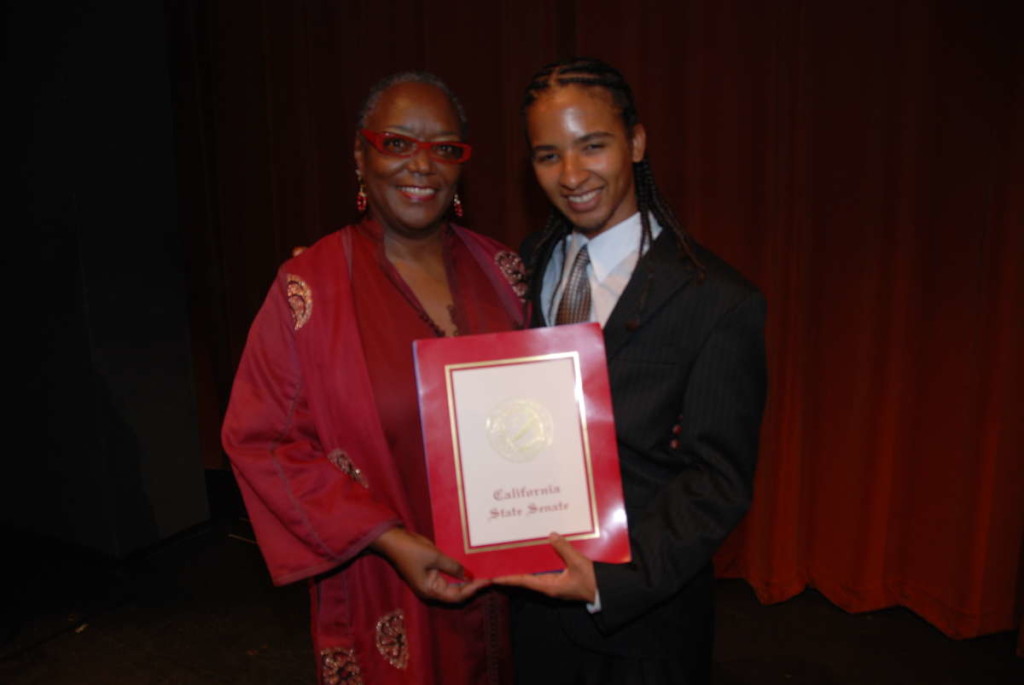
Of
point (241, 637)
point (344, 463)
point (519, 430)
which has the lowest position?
point (241, 637)

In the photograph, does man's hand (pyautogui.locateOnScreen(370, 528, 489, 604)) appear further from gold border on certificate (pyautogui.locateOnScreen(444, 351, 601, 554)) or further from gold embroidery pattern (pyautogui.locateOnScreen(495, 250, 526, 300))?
gold embroidery pattern (pyautogui.locateOnScreen(495, 250, 526, 300))

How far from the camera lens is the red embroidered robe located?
120 cm

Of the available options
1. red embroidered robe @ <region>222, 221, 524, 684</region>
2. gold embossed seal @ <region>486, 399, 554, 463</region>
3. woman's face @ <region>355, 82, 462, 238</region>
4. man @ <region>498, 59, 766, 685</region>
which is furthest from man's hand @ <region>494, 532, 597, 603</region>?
woman's face @ <region>355, 82, 462, 238</region>

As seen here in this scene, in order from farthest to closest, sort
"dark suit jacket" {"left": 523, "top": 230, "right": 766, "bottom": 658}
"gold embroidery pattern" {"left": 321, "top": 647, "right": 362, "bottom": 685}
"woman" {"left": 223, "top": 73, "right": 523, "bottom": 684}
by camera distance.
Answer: "gold embroidery pattern" {"left": 321, "top": 647, "right": 362, "bottom": 685} < "woman" {"left": 223, "top": 73, "right": 523, "bottom": 684} < "dark suit jacket" {"left": 523, "top": 230, "right": 766, "bottom": 658}

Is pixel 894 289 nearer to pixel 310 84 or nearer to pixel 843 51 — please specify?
pixel 843 51

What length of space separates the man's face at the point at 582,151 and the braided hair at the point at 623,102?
1cm

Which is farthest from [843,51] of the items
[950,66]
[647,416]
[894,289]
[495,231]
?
[647,416]

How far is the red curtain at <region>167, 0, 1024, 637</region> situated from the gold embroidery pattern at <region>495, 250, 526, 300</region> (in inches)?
60.3

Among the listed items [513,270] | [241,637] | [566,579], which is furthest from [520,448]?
[241,637]

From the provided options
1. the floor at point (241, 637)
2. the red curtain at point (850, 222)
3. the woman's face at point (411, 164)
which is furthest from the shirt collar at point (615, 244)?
the floor at point (241, 637)

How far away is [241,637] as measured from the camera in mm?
2666

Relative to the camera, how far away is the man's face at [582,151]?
1.11 m

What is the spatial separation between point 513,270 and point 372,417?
1.48ft

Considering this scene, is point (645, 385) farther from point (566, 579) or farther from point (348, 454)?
point (348, 454)
